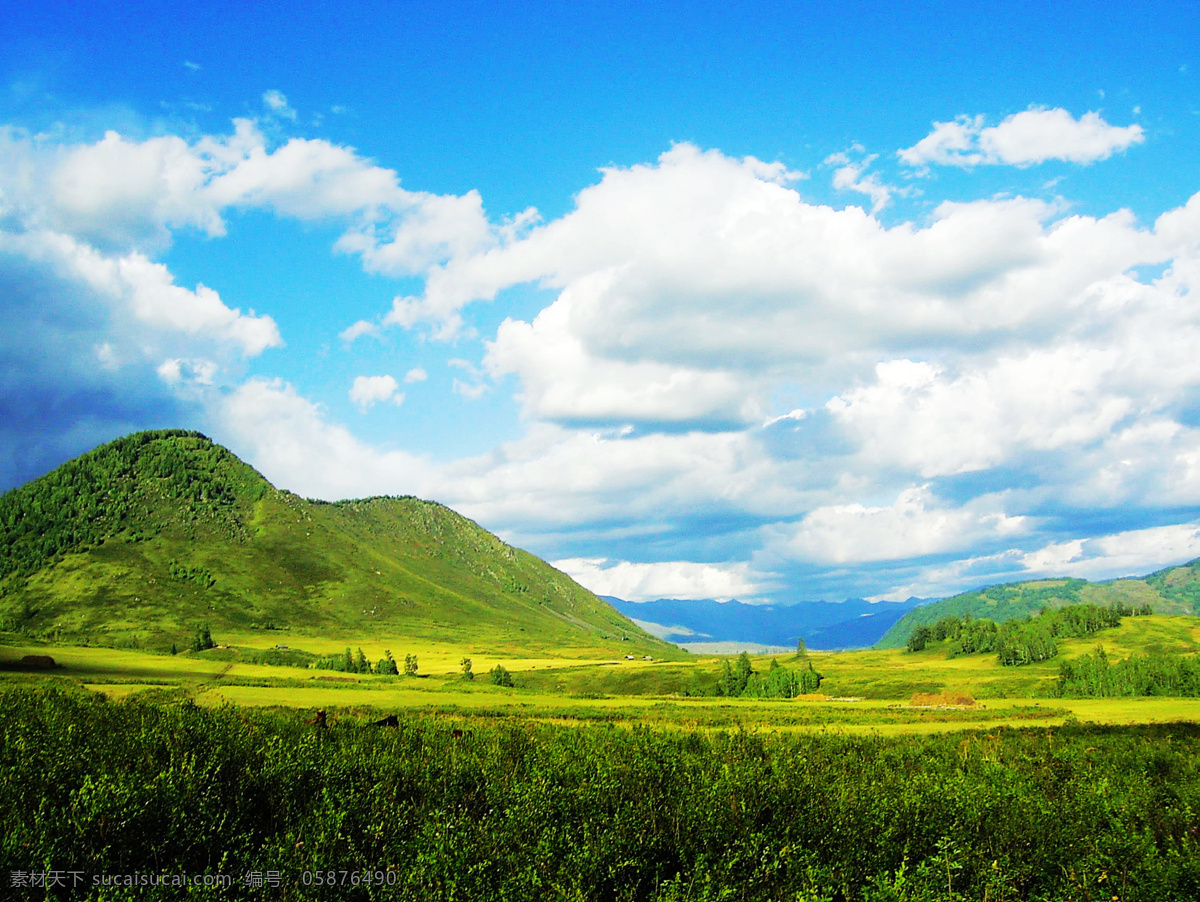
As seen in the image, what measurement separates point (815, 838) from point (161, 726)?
44.3 feet

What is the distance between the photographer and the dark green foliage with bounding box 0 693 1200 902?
9.09m

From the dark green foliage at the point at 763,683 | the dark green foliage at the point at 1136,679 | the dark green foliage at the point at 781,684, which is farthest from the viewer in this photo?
the dark green foliage at the point at 763,683

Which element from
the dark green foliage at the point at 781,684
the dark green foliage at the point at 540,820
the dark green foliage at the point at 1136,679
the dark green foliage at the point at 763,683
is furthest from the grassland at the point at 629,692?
the dark green foliage at the point at 540,820

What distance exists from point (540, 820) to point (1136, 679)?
194 meters

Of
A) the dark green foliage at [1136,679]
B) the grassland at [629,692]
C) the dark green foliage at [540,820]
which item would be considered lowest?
the dark green foliage at [1136,679]

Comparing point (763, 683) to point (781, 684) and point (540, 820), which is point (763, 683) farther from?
point (540, 820)

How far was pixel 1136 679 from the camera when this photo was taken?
157 meters

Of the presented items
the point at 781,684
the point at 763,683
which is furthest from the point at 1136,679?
the point at 763,683

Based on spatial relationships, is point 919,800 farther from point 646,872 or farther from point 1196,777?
point 1196,777

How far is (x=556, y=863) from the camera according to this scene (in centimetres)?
988

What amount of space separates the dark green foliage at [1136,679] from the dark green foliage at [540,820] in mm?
165106

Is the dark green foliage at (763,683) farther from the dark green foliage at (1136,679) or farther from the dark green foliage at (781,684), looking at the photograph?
the dark green foliage at (1136,679)

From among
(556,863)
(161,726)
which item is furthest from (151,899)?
(161,726)

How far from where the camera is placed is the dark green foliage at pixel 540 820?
909 centimetres
